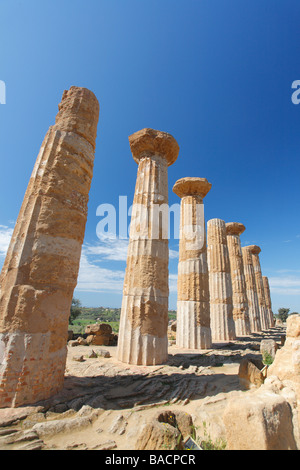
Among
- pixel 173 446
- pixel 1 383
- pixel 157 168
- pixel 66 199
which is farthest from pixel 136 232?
pixel 173 446

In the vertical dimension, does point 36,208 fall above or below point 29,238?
above

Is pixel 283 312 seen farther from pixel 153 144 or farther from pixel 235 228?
pixel 153 144

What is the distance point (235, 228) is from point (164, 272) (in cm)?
1247

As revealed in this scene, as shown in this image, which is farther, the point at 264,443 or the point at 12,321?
the point at 12,321

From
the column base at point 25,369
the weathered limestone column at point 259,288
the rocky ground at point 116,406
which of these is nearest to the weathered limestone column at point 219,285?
the rocky ground at point 116,406

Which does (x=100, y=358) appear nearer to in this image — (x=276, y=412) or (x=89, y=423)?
(x=89, y=423)

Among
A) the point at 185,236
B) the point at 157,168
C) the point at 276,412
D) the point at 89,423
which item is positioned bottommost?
the point at 89,423

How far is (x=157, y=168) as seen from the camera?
8438 millimetres

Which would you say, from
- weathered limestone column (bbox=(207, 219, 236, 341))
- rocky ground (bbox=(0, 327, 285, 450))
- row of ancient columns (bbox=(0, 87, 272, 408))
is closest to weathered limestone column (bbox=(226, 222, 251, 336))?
weathered limestone column (bbox=(207, 219, 236, 341))

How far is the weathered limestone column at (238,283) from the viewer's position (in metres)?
16.7

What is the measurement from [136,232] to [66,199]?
3472 millimetres

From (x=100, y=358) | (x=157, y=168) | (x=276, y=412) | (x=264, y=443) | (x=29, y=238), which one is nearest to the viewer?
(x=264, y=443)

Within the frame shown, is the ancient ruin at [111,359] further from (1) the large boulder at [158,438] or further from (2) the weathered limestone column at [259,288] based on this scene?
(2) the weathered limestone column at [259,288]

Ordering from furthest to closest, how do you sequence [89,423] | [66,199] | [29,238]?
[66,199]
[29,238]
[89,423]
